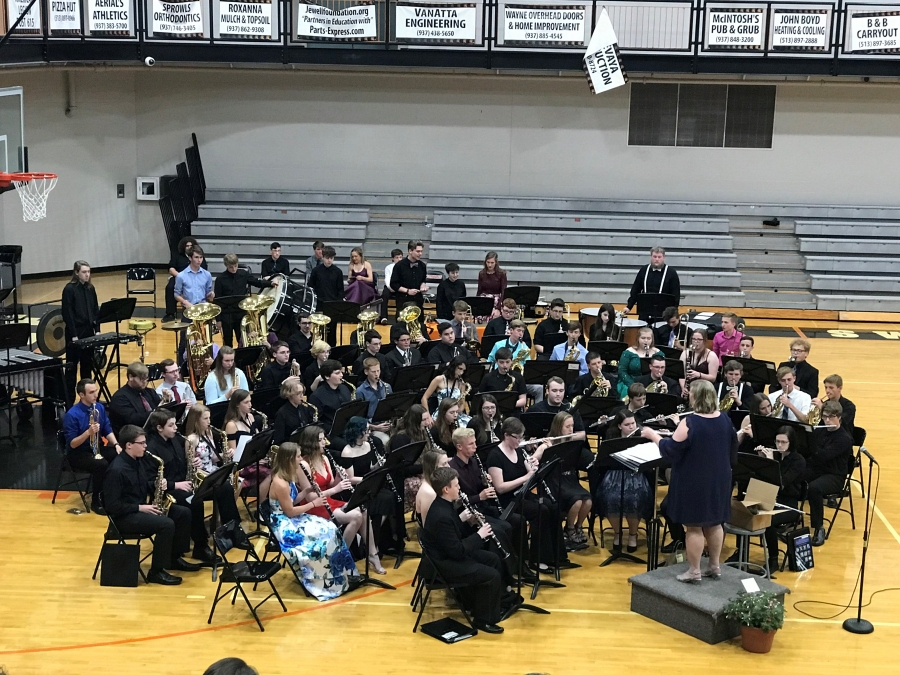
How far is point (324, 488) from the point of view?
909cm

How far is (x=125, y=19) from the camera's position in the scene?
64.6ft

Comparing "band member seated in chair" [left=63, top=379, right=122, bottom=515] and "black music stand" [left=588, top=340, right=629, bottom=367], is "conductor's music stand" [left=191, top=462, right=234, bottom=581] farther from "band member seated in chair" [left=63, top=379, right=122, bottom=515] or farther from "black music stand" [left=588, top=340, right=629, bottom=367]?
"black music stand" [left=588, top=340, right=629, bottom=367]

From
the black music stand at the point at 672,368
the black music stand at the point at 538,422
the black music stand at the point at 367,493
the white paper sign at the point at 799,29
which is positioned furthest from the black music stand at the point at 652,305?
the white paper sign at the point at 799,29

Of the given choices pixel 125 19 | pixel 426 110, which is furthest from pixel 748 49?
pixel 125 19

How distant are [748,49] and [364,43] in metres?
7.34

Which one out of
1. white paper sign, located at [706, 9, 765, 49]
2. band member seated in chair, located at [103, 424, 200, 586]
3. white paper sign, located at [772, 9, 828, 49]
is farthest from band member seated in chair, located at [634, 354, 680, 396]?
white paper sign, located at [772, 9, 828, 49]

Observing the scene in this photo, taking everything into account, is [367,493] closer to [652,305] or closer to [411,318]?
[411,318]

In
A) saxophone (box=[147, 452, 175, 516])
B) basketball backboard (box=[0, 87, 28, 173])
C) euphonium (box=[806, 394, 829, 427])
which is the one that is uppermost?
basketball backboard (box=[0, 87, 28, 173])

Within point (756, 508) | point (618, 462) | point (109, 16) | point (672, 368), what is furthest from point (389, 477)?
point (109, 16)

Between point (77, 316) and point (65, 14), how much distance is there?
339 inches

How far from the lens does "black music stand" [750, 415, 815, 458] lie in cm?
975

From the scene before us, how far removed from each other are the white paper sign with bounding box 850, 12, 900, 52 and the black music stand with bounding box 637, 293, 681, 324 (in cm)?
863

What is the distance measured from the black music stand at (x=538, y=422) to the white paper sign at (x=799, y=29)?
43.1 ft

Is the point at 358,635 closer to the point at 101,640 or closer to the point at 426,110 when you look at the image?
the point at 101,640
